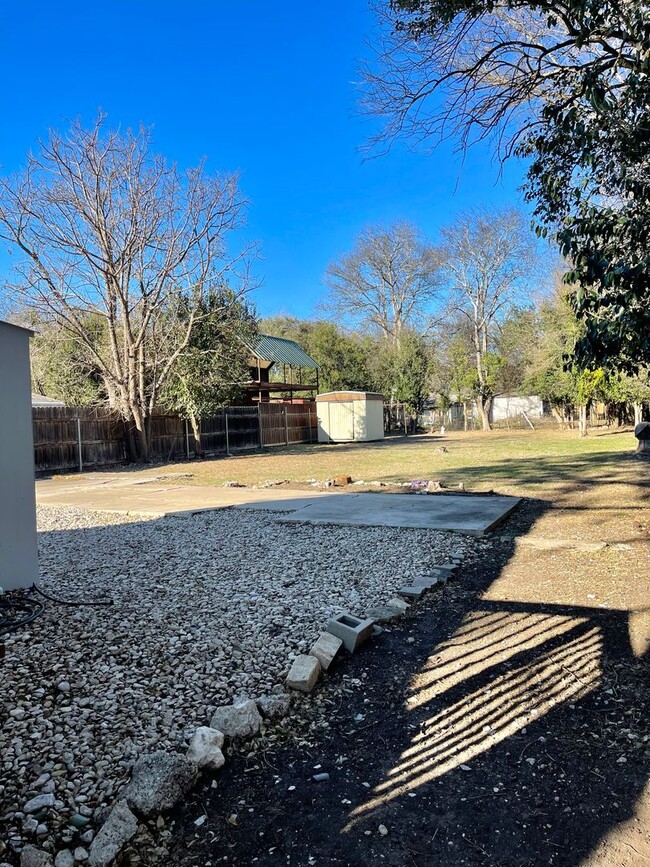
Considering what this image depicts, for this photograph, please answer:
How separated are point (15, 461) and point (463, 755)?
322 cm

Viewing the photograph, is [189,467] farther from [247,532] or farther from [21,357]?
[21,357]

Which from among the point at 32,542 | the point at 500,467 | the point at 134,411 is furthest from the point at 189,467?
the point at 32,542

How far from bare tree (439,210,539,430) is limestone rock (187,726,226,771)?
96.6ft

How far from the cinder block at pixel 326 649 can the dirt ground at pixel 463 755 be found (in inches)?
3.3

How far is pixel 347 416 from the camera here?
83.0 feet

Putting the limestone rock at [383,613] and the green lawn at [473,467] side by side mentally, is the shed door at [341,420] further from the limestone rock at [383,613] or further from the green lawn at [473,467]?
the limestone rock at [383,613]

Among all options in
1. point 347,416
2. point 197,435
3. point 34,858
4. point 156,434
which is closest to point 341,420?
point 347,416

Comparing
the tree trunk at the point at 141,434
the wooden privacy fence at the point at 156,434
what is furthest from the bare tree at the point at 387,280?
the tree trunk at the point at 141,434

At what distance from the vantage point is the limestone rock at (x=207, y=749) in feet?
6.75

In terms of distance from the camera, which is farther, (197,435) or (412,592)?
(197,435)

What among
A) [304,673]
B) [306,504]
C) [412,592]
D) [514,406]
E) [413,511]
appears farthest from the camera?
[514,406]

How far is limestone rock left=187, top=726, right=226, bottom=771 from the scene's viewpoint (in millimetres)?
2059

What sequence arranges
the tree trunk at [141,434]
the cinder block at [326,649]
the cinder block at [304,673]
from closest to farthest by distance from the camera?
1. the cinder block at [304,673]
2. the cinder block at [326,649]
3. the tree trunk at [141,434]

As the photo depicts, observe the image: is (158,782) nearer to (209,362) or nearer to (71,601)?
(71,601)
